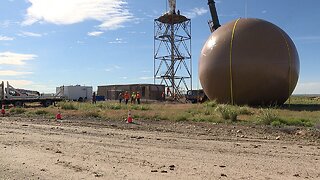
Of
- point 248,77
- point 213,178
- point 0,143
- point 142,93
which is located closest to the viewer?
point 213,178

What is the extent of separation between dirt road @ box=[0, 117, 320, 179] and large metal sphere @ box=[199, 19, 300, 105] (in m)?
12.1

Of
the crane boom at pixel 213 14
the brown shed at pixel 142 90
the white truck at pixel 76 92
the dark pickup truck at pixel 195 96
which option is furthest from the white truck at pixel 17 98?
the crane boom at pixel 213 14

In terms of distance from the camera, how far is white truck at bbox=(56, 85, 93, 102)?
50487 mm

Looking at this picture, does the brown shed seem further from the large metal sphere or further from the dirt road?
the dirt road

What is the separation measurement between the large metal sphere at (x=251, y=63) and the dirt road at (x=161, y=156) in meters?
12.1

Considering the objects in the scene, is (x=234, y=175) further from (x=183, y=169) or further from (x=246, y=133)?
(x=246, y=133)

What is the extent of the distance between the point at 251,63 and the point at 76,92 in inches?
1265

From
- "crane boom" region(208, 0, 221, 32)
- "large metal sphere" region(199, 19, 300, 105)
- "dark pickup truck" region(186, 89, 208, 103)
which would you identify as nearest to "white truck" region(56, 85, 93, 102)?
"dark pickup truck" region(186, 89, 208, 103)

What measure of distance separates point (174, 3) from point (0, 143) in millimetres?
48489

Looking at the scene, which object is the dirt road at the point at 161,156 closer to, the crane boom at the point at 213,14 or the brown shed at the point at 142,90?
the crane boom at the point at 213,14

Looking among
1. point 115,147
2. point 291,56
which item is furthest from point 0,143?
point 291,56

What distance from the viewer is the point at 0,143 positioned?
10.9 m

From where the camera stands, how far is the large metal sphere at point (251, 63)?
24.8 meters

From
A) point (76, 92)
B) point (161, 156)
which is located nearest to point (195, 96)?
point (76, 92)
